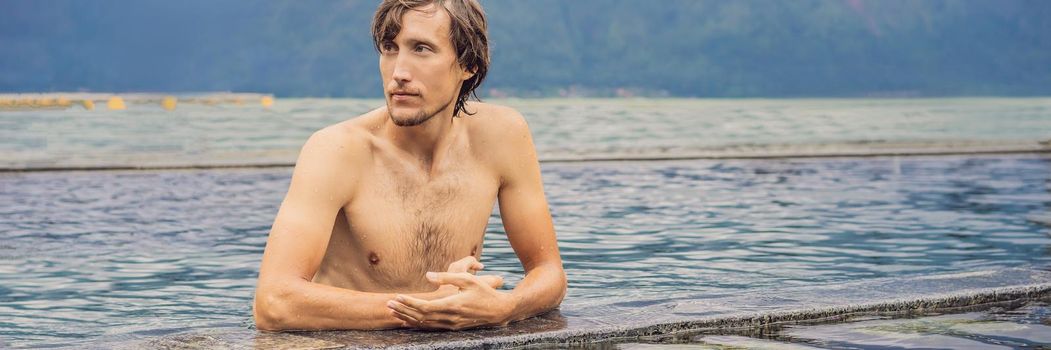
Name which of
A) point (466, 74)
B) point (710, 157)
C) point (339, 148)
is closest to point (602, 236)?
point (466, 74)

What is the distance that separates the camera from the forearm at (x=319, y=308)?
4.12m

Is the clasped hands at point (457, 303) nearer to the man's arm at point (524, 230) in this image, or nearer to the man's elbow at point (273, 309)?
the man's arm at point (524, 230)

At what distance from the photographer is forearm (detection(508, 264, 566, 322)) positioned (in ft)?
14.5

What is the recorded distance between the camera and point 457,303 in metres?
4.11

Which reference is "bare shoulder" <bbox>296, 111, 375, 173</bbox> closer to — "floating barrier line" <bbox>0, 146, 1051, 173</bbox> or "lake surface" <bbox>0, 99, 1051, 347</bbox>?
"lake surface" <bbox>0, 99, 1051, 347</bbox>

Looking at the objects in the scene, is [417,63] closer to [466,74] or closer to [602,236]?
[466,74]

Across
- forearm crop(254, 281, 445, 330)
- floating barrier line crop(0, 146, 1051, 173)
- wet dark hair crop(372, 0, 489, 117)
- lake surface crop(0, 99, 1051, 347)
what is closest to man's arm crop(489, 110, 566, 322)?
lake surface crop(0, 99, 1051, 347)

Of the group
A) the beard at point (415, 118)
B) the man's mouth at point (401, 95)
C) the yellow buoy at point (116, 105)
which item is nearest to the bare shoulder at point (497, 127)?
the beard at point (415, 118)

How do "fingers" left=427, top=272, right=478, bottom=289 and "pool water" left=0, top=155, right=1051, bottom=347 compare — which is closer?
"fingers" left=427, top=272, right=478, bottom=289

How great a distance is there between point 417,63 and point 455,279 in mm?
604

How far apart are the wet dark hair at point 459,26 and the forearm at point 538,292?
26.8 inches

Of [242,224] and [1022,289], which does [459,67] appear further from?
[242,224]

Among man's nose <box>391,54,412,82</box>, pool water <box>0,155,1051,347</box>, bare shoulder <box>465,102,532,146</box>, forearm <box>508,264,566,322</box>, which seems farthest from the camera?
pool water <box>0,155,1051,347</box>

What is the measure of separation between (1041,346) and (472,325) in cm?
166
